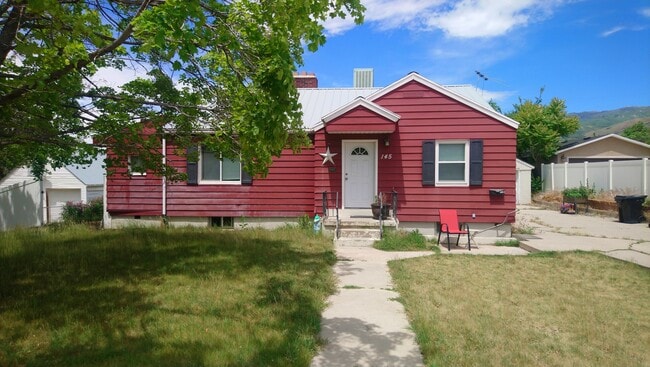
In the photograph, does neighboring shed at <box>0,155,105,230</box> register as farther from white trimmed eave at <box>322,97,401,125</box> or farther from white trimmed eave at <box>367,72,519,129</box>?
white trimmed eave at <box>367,72,519,129</box>

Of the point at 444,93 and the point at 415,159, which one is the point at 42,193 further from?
the point at 444,93

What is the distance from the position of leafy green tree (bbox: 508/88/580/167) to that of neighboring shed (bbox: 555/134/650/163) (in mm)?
1847

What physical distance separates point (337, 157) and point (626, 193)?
13.2 metres

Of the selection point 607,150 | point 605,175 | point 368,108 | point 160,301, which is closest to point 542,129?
point 607,150

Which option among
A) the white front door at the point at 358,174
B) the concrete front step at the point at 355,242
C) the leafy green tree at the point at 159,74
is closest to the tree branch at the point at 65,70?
the leafy green tree at the point at 159,74

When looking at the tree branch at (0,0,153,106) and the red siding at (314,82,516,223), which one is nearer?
the tree branch at (0,0,153,106)

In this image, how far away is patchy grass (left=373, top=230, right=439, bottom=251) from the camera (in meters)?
9.77

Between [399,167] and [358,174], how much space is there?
1.18 m

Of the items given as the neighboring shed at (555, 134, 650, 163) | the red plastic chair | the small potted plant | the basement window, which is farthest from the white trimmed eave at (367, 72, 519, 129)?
the neighboring shed at (555, 134, 650, 163)

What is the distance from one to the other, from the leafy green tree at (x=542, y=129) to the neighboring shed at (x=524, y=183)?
3.93m

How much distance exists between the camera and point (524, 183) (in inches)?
977

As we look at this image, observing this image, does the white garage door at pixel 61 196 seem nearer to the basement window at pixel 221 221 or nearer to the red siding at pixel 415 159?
the basement window at pixel 221 221

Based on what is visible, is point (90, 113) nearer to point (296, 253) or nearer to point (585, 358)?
point (296, 253)

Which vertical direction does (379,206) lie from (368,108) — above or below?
below
